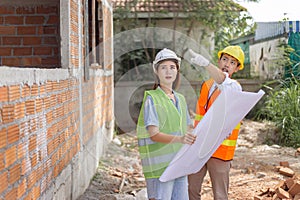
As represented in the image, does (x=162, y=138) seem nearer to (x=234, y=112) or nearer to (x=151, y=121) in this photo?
(x=151, y=121)

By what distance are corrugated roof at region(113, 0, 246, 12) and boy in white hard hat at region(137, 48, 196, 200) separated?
11149 mm

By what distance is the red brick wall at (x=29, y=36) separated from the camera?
6320mm

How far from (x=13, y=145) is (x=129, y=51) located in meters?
11.9

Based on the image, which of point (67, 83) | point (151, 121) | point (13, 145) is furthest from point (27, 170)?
point (67, 83)

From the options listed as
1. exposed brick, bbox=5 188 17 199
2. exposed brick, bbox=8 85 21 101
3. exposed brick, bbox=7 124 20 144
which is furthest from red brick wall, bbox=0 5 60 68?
exposed brick, bbox=5 188 17 199

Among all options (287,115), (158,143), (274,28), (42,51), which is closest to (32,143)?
(158,143)

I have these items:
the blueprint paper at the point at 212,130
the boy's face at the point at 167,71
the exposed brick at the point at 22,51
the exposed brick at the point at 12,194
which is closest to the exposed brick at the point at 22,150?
the exposed brick at the point at 12,194

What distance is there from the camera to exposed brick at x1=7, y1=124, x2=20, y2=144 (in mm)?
3057

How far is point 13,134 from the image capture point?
315 cm

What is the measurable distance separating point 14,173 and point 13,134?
24cm

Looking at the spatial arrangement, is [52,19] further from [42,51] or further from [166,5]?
[166,5]

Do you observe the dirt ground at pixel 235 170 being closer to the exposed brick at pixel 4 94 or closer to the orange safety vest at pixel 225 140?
the orange safety vest at pixel 225 140

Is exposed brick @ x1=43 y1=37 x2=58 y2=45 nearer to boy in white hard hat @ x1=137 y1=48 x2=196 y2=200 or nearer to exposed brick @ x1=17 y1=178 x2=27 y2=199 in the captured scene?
boy in white hard hat @ x1=137 y1=48 x2=196 y2=200

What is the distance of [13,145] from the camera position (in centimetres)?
314
